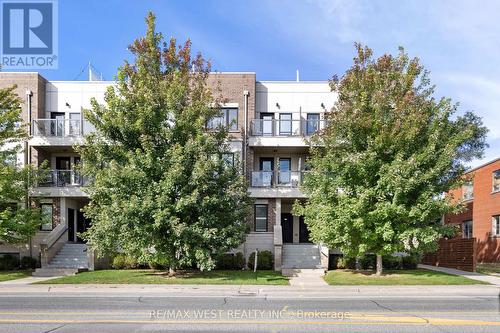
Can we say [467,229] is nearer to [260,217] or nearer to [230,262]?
[260,217]

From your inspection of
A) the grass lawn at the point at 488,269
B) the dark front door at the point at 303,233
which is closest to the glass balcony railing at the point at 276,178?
the dark front door at the point at 303,233

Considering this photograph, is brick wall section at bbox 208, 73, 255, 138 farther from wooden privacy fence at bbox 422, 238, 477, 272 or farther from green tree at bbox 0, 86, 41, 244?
wooden privacy fence at bbox 422, 238, 477, 272

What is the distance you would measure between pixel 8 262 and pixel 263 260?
41.7 feet

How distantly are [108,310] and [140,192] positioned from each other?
25.4 feet

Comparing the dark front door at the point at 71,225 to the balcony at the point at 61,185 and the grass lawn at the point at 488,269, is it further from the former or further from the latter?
the grass lawn at the point at 488,269

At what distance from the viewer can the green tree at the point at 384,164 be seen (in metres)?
18.4

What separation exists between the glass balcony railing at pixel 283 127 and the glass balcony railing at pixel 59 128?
877cm

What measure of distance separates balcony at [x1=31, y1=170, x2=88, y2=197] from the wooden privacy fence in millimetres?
19577

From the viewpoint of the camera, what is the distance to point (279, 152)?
87.7 ft

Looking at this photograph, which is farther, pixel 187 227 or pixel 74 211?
pixel 74 211

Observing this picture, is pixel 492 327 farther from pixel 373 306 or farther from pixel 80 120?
pixel 80 120

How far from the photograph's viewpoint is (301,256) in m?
24.1

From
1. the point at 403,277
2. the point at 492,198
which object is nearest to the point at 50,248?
the point at 403,277

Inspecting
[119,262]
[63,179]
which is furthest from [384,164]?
[63,179]
